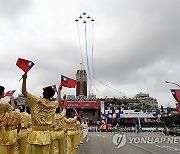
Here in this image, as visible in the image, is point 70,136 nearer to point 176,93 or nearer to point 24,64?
point 24,64

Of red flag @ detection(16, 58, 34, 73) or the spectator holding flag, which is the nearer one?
the spectator holding flag

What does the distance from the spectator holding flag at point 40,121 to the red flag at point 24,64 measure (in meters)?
0.49

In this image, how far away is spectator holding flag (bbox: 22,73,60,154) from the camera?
5270mm

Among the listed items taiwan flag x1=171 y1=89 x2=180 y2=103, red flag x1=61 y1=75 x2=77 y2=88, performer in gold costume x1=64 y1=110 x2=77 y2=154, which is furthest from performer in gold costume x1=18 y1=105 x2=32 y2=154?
taiwan flag x1=171 y1=89 x2=180 y2=103

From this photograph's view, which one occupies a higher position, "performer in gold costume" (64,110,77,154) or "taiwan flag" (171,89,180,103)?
"taiwan flag" (171,89,180,103)

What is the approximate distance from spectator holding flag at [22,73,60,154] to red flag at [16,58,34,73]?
495 millimetres

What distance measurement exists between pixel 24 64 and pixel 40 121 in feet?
3.56

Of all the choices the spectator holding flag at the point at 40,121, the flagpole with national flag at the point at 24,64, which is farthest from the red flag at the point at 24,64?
the spectator holding flag at the point at 40,121

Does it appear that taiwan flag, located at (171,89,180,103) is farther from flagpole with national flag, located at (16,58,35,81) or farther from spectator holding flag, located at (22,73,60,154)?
flagpole with national flag, located at (16,58,35,81)

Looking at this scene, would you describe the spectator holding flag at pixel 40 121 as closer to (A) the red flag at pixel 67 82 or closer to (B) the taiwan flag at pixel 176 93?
(A) the red flag at pixel 67 82

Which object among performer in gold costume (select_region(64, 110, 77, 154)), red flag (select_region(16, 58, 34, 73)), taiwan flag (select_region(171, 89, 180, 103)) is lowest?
performer in gold costume (select_region(64, 110, 77, 154))

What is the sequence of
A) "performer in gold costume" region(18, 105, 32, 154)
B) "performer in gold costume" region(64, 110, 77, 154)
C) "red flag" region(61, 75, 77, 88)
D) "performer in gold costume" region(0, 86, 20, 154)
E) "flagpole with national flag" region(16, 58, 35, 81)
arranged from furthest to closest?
"performer in gold costume" region(64, 110, 77, 154), "red flag" region(61, 75, 77, 88), "performer in gold costume" region(18, 105, 32, 154), "performer in gold costume" region(0, 86, 20, 154), "flagpole with national flag" region(16, 58, 35, 81)

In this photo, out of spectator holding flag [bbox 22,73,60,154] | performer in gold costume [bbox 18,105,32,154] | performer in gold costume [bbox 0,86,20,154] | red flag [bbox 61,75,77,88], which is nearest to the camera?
spectator holding flag [bbox 22,73,60,154]

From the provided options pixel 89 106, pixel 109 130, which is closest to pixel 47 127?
pixel 109 130
